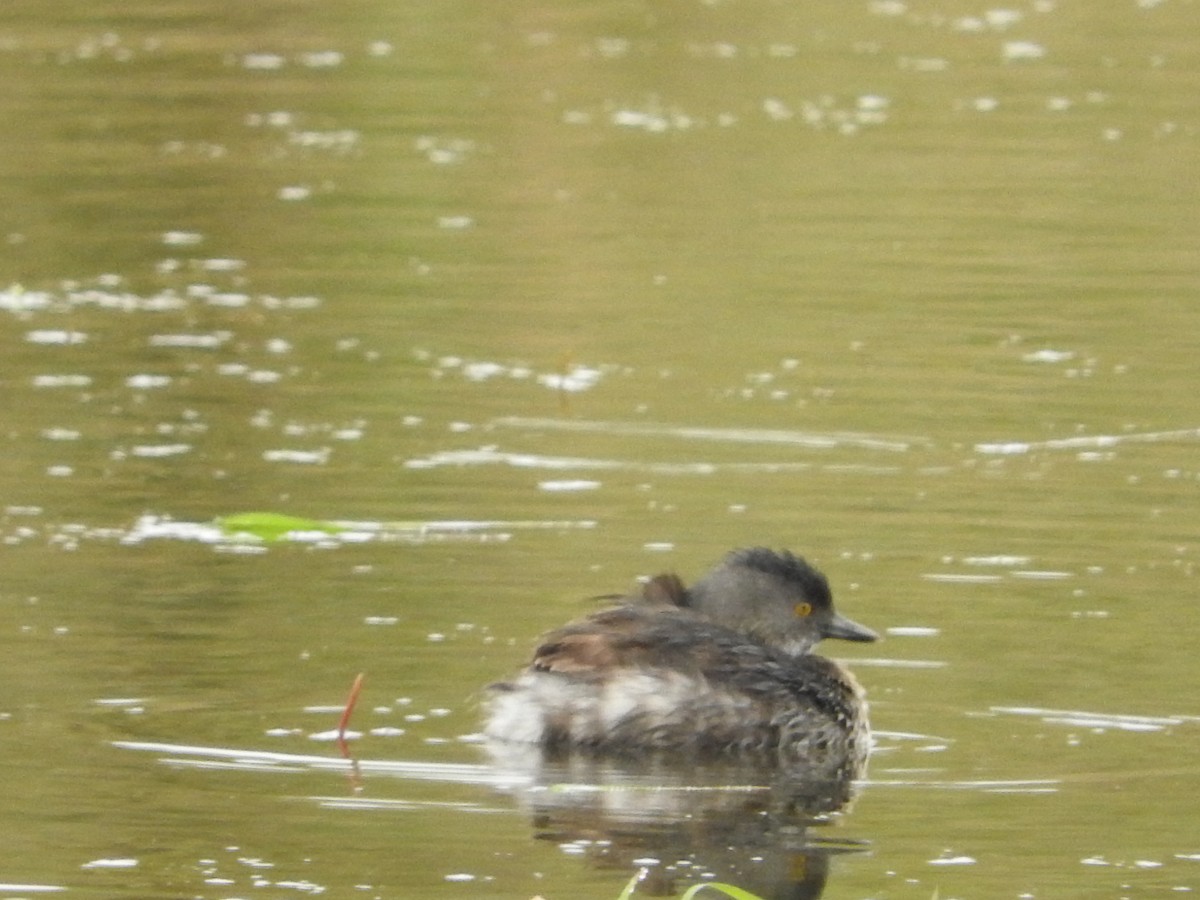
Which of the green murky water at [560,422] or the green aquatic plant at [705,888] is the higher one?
the green murky water at [560,422]

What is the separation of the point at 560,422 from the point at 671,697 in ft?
15.1

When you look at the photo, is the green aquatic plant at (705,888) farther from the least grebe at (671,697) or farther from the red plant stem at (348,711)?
the least grebe at (671,697)

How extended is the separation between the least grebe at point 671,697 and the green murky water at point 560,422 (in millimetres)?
239

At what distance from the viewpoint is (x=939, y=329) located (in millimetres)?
14656

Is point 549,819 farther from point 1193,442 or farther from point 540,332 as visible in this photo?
point 540,332

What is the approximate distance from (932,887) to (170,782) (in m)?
2.07

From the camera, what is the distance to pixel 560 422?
12.9m

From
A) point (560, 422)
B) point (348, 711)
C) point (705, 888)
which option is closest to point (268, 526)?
point (560, 422)

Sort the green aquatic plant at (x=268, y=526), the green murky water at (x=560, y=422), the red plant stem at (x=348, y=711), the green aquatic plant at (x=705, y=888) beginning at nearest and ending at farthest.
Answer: the green aquatic plant at (x=705, y=888), the green murky water at (x=560, y=422), the red plant stem at (x=348, y=711), the green aquatic plant at (x=268, y=526)

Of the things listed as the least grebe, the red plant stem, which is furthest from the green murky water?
the least grebe

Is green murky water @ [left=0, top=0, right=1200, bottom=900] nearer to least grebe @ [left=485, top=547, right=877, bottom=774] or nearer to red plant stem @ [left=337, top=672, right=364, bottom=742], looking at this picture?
red plant stem @ [left=337, top=672, right=364, bottom=742]

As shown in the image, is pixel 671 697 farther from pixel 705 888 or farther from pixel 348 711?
pixel 705 888

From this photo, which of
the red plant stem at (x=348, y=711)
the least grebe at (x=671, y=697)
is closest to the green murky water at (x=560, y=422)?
the red plant stem at (x=348, y=711)

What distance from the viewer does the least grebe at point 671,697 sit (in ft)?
27.4
